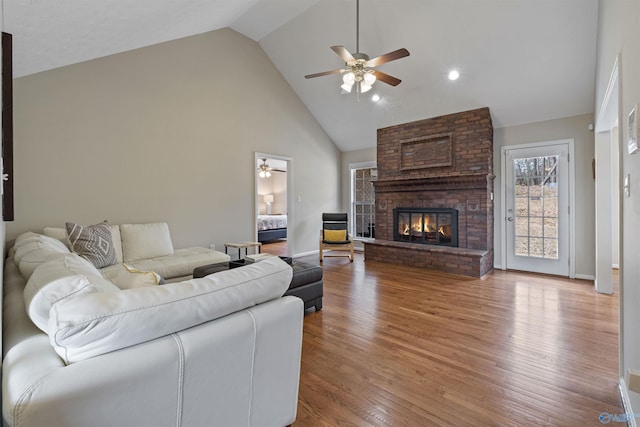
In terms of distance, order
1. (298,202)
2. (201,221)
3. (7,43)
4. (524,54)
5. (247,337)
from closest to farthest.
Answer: (247,337) < (7,43) < (524,54) < (201,221) < (298,202)

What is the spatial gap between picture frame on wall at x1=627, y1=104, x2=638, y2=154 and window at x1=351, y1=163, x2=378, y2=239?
17.7ft

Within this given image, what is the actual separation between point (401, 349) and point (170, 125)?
420 cm

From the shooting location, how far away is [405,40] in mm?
4277

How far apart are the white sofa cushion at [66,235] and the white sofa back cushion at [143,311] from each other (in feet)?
9.64

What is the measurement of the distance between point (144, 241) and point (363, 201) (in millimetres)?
4774

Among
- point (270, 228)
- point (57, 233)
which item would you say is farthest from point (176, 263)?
point (270, 228)

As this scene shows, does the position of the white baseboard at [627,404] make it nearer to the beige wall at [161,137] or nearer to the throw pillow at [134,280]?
the throw pillow at [134,280]

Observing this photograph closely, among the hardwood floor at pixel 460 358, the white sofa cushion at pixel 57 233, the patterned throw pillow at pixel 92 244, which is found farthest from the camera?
the white sofa cushion at pixel 57 233

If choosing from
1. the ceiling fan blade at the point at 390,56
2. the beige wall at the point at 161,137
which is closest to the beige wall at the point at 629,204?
the ceiling fan blade at the point at 390,56

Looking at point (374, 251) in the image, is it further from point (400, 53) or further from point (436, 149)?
point (400, 53)

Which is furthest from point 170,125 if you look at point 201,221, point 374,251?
point 374,251

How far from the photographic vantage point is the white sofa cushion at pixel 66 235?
316 centimetres

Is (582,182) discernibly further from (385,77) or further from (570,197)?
(385,77)

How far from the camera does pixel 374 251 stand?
5684 millimetres
